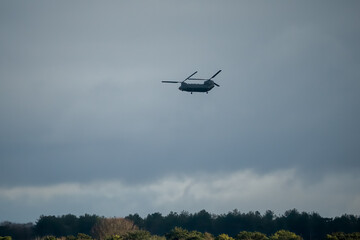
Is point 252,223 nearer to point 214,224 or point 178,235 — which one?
point 214,224

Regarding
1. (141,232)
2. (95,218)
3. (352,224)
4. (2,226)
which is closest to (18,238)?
(2,226)

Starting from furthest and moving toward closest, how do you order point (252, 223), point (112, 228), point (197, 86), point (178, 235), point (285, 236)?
point (252, 223), point (112, 228), point (197, 86), point (285, 236), point (178, 235)

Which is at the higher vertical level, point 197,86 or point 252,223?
point 197,86

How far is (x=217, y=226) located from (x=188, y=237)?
73.4 m

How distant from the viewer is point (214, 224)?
147625 mm

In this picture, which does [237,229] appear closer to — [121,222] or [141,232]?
[121,222]

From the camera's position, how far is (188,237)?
7444 centimetres

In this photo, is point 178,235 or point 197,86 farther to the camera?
point 197,86

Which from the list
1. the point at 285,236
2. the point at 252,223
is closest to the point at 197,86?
the point at 285,236

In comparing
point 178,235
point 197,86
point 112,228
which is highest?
point 197,86

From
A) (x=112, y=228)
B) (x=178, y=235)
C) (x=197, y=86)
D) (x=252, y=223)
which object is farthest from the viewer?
(x=252, y=223)

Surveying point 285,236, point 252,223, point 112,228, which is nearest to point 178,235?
point 285,236

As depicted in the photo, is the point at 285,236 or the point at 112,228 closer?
the point at 285,236

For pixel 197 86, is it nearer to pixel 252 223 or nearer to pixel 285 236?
pixel 285 236
